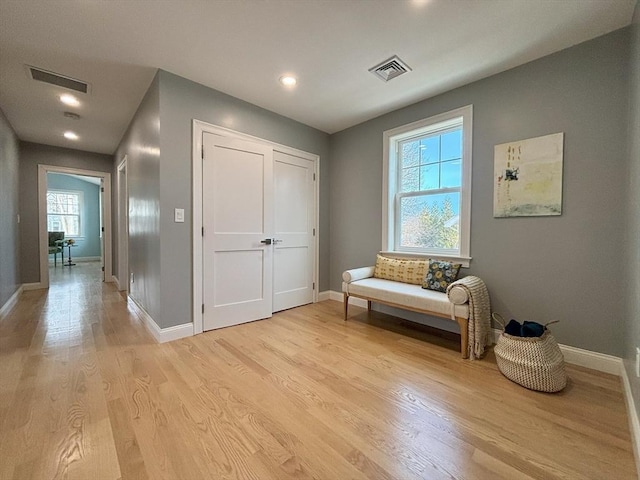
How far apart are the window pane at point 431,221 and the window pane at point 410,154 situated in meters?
0.43

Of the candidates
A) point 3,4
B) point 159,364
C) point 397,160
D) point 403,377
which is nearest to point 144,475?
point 159,364

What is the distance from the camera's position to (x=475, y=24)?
6.10 ft

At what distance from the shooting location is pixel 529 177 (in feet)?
7.46

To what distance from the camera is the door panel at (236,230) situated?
275cm

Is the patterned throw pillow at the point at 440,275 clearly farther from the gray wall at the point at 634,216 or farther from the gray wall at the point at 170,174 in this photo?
the gray wall at the point at 170,174

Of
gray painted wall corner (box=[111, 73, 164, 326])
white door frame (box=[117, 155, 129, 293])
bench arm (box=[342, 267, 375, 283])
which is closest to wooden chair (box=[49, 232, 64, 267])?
white door frame (box=[117, 155, 129, 293])

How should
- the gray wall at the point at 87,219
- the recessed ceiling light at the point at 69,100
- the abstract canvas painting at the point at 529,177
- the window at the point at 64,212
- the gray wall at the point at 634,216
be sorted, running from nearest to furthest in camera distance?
the gray wall at the point at 634,216 < the abstract canvas painting at the point at 529,177 < the recessed ceiling light at the point at 69,100 < the window at the point at 64,212 < the gray wall at the point at 87,219

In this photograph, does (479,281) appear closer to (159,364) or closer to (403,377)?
(403,377)

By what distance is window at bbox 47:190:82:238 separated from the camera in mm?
8344

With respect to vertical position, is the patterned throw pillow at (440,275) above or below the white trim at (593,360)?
above

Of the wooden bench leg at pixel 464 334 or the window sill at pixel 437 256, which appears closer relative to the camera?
the wooden bench leg at pixel 464 334

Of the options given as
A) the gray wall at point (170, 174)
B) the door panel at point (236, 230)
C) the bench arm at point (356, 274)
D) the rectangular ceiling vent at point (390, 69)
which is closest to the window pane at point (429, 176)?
the rectangular ceiling vent at point (390, 69)

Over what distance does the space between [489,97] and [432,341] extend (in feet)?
7.87

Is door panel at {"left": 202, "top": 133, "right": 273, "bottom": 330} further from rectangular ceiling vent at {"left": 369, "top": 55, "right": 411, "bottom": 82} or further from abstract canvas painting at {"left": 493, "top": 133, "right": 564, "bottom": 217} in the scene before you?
abstract canvas painting at {"left": 493, "top": 133, "right": 564, "bottom": 217}
